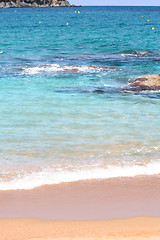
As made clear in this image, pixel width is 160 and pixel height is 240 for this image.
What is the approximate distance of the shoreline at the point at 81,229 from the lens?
4.82 metres

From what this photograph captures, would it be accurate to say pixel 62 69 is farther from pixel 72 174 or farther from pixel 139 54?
pixel 72 174

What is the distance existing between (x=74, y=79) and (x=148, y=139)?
805 cm

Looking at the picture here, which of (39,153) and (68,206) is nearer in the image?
(68,206)

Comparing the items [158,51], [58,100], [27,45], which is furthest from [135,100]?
[27,45]

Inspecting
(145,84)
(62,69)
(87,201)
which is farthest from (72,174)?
(62,69)

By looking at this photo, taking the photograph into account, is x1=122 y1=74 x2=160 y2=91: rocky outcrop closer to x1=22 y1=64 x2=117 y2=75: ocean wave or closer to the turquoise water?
the turquoise water

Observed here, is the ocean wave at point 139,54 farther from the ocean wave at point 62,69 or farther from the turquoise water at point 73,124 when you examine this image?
the ocean wave at point 62,69

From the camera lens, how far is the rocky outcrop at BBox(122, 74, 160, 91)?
560 inches

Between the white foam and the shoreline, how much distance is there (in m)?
1.09

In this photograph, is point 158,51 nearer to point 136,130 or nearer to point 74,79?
point 74,79

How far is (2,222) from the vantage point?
5.17 metres

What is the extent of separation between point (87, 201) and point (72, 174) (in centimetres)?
98

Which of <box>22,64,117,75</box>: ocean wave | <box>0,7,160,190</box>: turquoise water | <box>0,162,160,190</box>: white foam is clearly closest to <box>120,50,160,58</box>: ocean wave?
<box>0,7,160,190</box>: turquoise water

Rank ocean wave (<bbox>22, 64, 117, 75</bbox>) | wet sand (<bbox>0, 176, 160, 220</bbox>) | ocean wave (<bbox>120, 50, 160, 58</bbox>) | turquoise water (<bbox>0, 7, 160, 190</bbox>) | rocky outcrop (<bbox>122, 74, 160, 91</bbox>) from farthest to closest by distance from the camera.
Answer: ocean wave (<bbox>120, 50, 160, 58</bbox>) → ocean wave (<bbox>22, 64, 117, 75</bbox>) → rocky outcrop (<bbox>122, 74, 160, 91</bbox>) → turquoise water (<bbox>0, 7, 160, 190</bbox>) → wet sand (<bbox>0, 176, 160, 220</bbox>)
